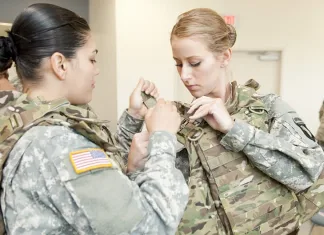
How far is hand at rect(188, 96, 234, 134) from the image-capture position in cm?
110

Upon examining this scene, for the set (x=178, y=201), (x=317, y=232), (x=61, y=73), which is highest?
(x=61, y=73)

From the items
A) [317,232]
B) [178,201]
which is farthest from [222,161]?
[317,232]

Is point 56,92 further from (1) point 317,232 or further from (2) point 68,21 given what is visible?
(1) point 317,232

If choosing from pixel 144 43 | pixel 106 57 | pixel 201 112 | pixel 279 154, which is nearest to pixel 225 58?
pixel 201 112

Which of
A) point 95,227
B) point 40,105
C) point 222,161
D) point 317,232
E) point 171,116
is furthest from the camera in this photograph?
point 317,232

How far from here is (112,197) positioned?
0.72 meters

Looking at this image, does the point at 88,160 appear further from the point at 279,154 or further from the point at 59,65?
the point at 279,154

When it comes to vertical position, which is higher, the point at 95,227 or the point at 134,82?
the point at 95,227

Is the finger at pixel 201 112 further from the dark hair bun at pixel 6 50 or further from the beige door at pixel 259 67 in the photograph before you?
the beige door at pixel 259 67

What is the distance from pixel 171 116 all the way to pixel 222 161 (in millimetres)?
275

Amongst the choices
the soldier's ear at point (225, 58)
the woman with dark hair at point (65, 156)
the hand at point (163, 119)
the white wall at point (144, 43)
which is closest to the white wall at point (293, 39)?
the white wall at point (144, 43)

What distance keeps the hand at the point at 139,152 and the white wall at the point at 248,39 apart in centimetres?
217

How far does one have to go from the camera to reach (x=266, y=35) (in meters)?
3.55

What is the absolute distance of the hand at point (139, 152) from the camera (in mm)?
1020
